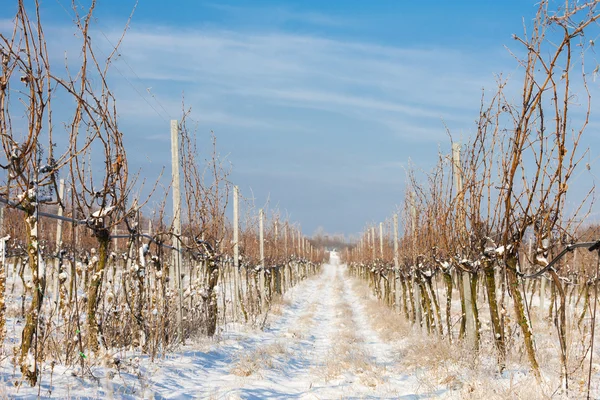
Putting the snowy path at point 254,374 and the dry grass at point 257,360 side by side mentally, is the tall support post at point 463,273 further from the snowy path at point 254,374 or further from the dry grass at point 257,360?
the dry grass at point 257,360

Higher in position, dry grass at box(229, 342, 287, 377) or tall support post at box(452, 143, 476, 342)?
tall support post at box(452, 143, 476, 342)

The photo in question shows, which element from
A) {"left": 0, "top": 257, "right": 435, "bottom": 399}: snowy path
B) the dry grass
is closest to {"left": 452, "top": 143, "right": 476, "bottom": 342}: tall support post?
{"left": 0, "top": 257, "right": 435, "bottom": 399}: snowy path

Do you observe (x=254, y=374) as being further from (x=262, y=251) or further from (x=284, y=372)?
(x=262, y=251)

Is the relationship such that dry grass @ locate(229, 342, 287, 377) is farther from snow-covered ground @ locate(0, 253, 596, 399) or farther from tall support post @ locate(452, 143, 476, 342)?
tall support post @ locate(452, 143, 476, 342)

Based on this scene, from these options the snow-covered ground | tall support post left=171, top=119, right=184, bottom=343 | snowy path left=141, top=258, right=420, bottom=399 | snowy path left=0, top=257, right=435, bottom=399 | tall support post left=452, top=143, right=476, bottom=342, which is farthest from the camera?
tall support post left=171, top=119, right=184, bottom=343

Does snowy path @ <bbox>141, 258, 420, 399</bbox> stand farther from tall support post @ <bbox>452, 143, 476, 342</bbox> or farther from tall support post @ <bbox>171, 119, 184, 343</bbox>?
tall support post @ <bbox>452, 143, 476, 342</bbox>

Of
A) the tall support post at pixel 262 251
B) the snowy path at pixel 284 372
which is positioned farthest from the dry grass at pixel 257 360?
the tall support post at pixel 262 251

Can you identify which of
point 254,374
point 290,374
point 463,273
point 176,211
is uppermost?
point 176,211

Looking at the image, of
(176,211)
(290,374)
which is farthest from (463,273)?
(176,211)

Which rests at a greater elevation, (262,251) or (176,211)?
(176,211)

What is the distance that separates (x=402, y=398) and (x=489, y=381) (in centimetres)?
87

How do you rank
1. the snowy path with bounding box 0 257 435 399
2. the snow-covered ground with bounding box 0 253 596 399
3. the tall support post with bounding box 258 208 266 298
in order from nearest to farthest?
the snow-covered ground with bounding box 0 253 596 399 < the snowy path with bounding box 0 257 435 399 < the tall support post with bounding box 258 208 266 298

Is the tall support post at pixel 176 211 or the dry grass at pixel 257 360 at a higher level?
the tall support post at pixel 176 211

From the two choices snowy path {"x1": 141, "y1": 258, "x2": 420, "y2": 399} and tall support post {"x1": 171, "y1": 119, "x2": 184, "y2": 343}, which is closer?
snowy path {"x1": 141, "y1": 258, "x2": 420, "y2": 399}
